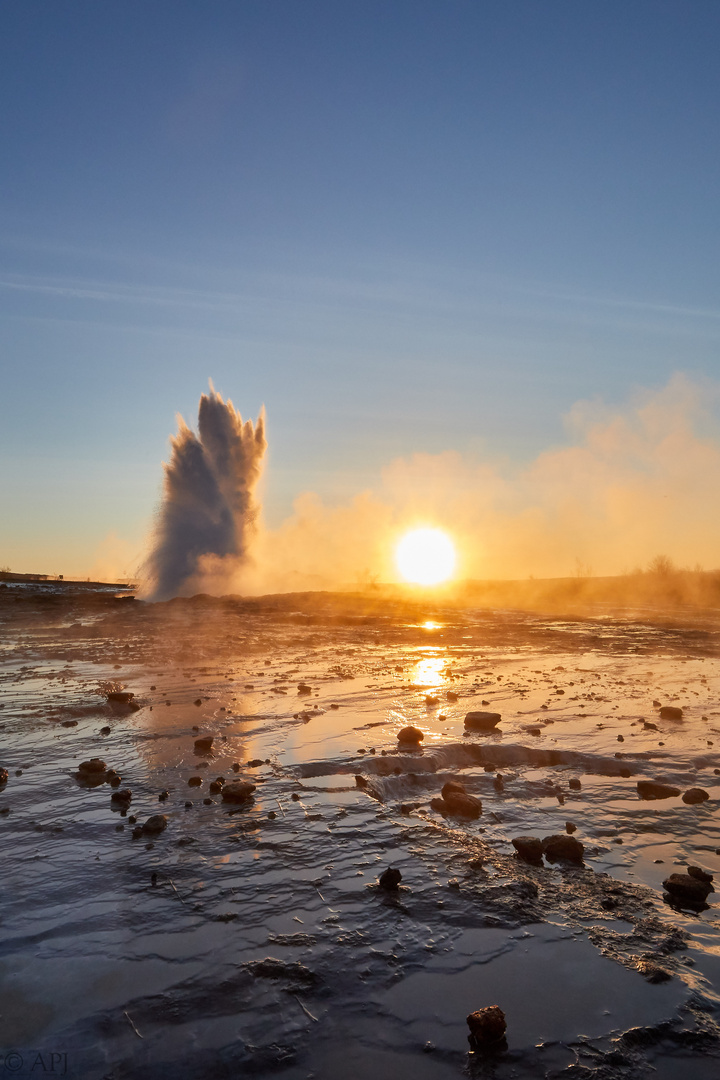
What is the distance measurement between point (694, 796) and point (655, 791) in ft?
1.52

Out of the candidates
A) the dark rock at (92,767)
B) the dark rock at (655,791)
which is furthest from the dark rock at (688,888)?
the dark rock at (92,767)

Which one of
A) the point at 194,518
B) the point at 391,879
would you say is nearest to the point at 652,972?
the point at 391,879

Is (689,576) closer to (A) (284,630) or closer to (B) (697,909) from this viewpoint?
(A) (284,630)

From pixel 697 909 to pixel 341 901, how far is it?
292 centimetres

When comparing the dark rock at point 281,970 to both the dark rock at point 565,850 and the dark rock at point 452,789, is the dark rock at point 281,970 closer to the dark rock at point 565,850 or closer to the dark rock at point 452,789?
the dark rock at point 565,850

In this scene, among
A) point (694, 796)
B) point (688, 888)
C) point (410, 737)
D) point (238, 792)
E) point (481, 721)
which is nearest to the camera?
point (688, 888)

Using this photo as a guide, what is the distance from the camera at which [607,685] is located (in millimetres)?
16094

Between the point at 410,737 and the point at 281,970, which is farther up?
the point at 410,737

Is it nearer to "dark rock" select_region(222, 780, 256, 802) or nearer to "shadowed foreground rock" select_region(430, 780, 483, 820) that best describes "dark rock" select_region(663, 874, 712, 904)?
"shadowed foreground rock" select_region(430, 780, 483, 820)

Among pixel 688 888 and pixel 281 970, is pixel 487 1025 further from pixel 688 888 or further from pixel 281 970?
pixel 688 888

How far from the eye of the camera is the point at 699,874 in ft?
19.1

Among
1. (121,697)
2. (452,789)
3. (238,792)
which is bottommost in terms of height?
(452,789)

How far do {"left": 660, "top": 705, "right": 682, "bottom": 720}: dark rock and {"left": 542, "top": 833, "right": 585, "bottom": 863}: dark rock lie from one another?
693cm

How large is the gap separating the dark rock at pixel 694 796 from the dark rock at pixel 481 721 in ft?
12.4
